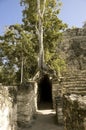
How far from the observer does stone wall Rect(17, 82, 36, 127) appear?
30.1ft

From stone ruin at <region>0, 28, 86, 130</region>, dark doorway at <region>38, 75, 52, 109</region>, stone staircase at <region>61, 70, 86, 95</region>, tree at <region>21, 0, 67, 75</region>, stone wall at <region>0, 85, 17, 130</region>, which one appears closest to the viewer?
stone ruin at <region>0, 28, 86, 130</region>

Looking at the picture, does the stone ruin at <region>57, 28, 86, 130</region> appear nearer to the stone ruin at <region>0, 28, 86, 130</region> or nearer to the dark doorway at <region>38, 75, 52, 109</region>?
the stone ruin at <region>0, 28, 86, 130</region>

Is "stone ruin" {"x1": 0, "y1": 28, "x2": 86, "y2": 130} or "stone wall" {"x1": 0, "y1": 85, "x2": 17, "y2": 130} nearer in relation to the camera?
"stone ruin" {"x1": 0, "y1": 28, "x2": 86, "y2": 130}

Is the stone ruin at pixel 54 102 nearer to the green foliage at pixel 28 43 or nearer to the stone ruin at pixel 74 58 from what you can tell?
the stone ruin at pixel 74 58

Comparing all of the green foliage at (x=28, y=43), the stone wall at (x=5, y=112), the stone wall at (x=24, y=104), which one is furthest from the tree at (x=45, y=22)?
the stone wall at (x=5, y=112)

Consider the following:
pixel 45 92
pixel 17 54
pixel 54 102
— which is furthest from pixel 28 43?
pixel 54 102

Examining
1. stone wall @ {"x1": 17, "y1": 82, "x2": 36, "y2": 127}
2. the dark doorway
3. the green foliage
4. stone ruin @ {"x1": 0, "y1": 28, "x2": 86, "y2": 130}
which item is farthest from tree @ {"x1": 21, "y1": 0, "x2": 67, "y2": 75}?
stone wall @ {"x1": 17, "y1": 82, "x2": 36, "y2": 127}

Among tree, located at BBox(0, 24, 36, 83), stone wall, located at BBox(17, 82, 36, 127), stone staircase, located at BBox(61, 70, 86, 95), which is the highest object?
tree, located at BBox(0, 24, 36, 83)

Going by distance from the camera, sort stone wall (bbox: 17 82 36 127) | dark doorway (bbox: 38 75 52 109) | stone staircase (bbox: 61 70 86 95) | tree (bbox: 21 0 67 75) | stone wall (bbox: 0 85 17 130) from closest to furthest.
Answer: stone wall (bbox: 0 85 17 130), stone wall (bbox: 17 82 36 127), stone staircase (bbox: 61 70 86 95), dark doorway (bbox: 38 75 52 109), tree (bbox: 21 0 67 75)

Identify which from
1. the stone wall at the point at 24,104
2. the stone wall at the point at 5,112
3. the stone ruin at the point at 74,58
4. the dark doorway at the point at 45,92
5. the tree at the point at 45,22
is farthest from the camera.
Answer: the tree at the point at 45,22

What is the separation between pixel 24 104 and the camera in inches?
373

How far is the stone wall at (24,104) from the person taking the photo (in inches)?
361

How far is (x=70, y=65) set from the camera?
2492 centimetres

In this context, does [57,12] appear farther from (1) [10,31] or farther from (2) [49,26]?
(1) [10,31]
